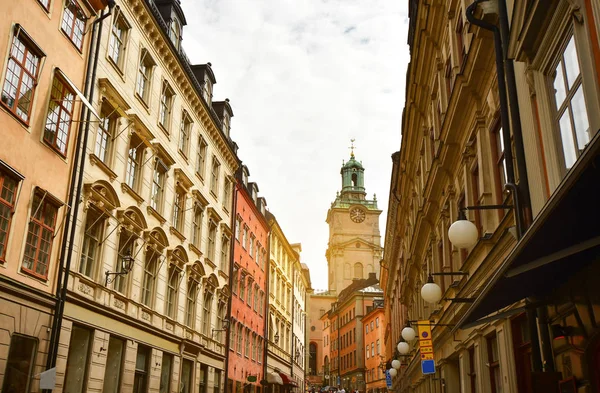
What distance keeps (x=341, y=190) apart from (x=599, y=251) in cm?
11207

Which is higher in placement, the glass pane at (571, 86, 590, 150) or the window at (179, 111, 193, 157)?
the window at (179, 111, 193, 157)

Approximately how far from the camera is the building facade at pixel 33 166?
47.1ft

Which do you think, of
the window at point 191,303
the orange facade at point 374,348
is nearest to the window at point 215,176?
the window at point 191,303

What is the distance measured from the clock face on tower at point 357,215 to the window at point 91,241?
91.1m

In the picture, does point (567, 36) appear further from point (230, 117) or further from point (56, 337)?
point (230, 117)

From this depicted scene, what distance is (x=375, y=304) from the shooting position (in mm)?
82188

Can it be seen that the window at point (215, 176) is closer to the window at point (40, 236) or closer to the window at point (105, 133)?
the window at point (105, 133)

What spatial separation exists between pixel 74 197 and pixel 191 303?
40.0 feet

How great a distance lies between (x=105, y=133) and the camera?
20.3 metres

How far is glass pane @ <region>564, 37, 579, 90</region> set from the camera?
7387mm

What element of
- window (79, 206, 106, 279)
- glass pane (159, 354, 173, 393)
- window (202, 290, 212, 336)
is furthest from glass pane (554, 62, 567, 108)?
window (202, 290, 212, 336)

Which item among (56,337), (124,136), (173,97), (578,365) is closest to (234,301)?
(173,97)

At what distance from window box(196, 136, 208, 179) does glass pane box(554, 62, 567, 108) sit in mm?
23222

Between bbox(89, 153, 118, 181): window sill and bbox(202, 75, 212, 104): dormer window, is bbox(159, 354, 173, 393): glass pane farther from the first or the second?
bbox(202, 75, 212, 104): dormer window
